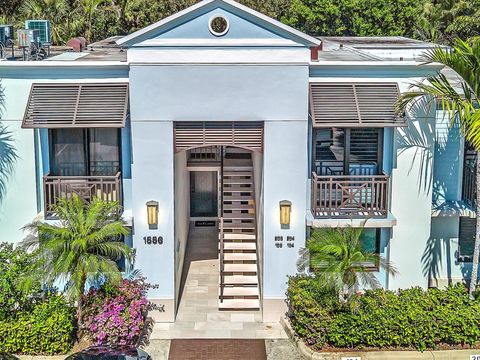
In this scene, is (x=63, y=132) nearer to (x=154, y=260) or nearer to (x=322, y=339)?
(x=154, y=260)

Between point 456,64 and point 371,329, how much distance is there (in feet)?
22.2

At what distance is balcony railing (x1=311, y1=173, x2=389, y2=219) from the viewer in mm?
17281

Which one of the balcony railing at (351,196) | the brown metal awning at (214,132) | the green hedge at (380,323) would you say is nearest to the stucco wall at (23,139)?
the brown metal awning at (214,132)

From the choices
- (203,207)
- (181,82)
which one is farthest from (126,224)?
(203,207)

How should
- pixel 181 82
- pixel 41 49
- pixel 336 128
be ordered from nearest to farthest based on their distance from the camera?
pixel 181 82 < pixel 336 128 < pixel 41 49

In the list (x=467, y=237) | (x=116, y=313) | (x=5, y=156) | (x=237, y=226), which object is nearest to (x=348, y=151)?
(x=467, y=237)

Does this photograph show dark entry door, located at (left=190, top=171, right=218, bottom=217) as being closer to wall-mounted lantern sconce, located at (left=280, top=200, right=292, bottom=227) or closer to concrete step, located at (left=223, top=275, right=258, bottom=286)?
concrete step, located at (left=223, top=275, right=258, bottom=286)

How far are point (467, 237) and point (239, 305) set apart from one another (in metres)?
7.16

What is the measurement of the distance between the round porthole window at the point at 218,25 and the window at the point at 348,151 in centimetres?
384

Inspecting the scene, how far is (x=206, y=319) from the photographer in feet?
58.3

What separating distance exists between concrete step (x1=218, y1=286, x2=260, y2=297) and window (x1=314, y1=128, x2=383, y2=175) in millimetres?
3989

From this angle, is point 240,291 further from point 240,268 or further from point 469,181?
point 469,181

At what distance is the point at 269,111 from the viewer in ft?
55.0

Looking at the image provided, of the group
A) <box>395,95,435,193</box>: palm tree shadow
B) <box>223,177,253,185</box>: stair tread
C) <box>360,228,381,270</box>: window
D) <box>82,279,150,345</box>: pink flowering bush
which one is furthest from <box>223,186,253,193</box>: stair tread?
<box>395,95,435,193</box>: palm tree shadow
